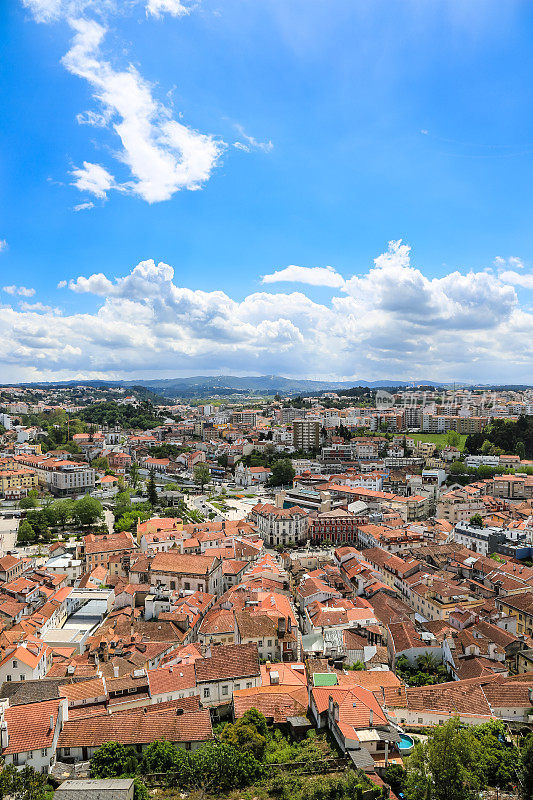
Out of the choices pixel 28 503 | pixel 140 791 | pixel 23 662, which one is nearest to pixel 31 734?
pixel 140 791

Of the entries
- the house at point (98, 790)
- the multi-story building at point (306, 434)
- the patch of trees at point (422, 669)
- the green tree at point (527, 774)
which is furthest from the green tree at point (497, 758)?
the multi-story building at point (306, 434)

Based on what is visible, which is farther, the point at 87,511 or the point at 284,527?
the point at 87,511

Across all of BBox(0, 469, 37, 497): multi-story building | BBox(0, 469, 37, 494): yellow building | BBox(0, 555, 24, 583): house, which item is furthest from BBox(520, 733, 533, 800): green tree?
BBox(0, 469, 37, 494): yellow building

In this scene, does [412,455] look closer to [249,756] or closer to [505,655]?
[505,655]

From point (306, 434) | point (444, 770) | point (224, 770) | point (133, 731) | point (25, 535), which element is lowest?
point (25, 535)

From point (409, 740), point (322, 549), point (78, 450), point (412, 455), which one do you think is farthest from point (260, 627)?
point (78, 450)

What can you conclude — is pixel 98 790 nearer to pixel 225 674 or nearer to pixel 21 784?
pixel 21 784

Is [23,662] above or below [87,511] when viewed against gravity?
above
